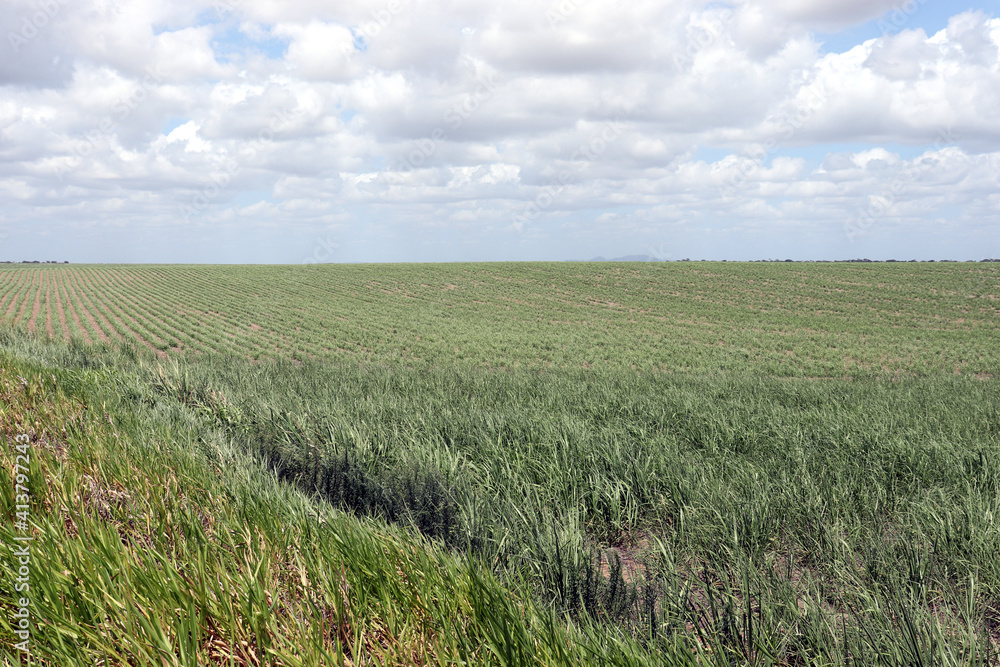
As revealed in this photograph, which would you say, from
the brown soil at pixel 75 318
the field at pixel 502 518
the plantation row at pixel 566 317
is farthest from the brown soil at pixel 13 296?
the field at pixel 502 518

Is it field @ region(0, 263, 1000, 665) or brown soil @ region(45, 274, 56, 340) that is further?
brown soil @ region(45, 274, 56, 340)

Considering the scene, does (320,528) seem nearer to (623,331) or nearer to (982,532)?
(982,532)

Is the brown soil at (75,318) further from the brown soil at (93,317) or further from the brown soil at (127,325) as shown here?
the brown soil at (127,325)

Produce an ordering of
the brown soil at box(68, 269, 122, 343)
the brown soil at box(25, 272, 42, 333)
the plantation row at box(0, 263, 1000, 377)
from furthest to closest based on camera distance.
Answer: the brown soil at box(25, 272, 42, 333)
the brown soil at box(68, 269, 122, 343)
the plantation row at box(0, 263, 1000, 377)

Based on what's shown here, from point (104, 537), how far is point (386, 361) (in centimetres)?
2258

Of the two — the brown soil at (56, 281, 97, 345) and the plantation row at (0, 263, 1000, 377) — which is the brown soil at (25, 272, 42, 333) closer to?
the plantation row at (0, 263, 1000, 377)

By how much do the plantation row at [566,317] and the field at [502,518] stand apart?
1356 centimetres

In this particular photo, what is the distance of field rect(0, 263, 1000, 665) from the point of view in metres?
2.23

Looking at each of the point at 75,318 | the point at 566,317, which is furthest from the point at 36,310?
the point at 566,317

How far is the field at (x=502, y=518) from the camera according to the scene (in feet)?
7.30

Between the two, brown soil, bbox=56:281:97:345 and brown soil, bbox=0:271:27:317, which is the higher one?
brown soil, bbox=0:271:27:317

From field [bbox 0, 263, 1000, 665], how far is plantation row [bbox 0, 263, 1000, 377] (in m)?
13.6

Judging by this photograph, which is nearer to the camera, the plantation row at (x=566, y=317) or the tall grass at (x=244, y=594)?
the tall grass at (x=244, y=594)

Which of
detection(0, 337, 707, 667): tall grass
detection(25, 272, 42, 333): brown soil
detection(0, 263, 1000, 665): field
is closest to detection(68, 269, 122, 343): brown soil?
detection(25, 272, 42, 333): brown soil
